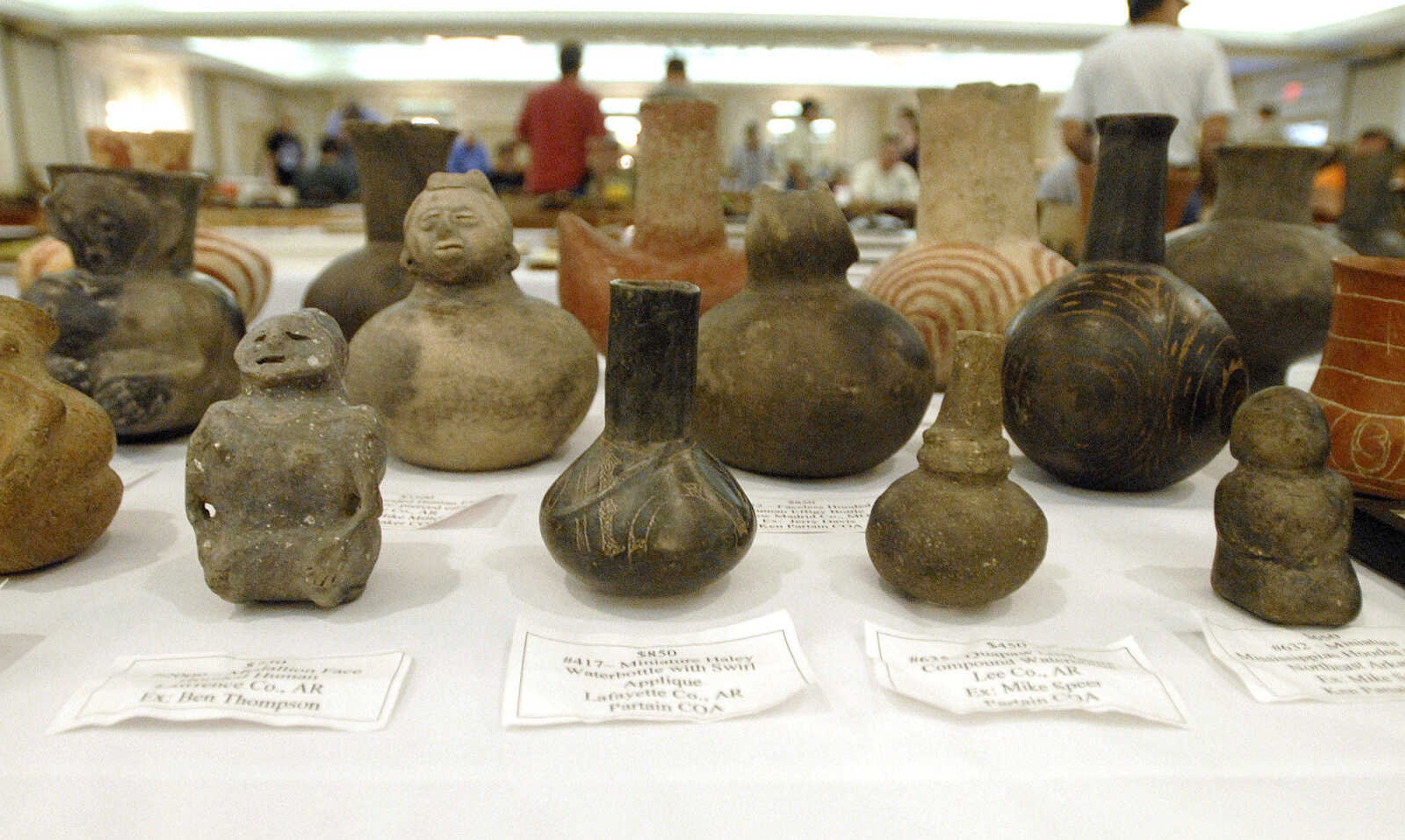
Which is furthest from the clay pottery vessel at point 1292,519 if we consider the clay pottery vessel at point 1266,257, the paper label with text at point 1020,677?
the clay pottery vessel at point 1266,257

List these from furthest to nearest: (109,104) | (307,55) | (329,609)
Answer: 1. (307,55)
2. (109,104)
3. (329,609)

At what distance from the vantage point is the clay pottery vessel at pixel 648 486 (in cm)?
133

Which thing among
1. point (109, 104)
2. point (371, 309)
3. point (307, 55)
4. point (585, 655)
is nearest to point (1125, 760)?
point (585, 655)

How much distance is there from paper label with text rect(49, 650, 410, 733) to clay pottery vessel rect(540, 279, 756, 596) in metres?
0.28

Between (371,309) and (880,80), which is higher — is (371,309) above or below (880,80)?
below

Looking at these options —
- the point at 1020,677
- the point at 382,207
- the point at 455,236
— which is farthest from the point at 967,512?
the point at 382,207

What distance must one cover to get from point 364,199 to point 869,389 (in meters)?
1.35

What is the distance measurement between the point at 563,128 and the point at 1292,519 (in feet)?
15.1

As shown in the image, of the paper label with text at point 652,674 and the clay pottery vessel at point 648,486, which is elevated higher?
the clay pottery vessel at point 648,486

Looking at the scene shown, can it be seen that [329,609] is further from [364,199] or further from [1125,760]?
[364,199]

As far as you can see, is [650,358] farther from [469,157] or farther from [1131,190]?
[469,157]

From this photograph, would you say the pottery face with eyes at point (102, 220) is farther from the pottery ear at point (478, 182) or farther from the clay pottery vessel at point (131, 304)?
the pottery ear at point (478, 182)

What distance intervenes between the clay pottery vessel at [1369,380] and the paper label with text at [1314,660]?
0.40m

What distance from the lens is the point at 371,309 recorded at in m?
2.38
